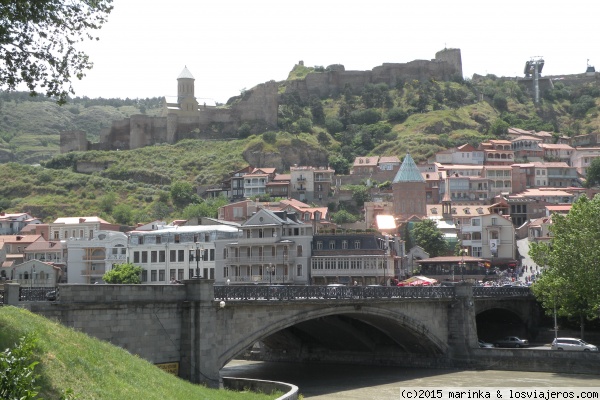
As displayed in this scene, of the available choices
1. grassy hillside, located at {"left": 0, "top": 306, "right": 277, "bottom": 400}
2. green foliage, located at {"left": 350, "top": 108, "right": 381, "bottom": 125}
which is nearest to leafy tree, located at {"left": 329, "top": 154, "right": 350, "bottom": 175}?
green foliage, located at {"left": 350, "top": 108, "right": 381, "bottom": 125}

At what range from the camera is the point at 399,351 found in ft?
177

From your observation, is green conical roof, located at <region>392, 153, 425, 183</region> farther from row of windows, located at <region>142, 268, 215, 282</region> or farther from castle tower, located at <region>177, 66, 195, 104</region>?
castle tower, located at <region>177, 66, 195, 104</region>

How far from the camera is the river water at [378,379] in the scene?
140 ft

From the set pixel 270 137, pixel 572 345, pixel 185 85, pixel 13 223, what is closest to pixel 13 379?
pixel 572 345

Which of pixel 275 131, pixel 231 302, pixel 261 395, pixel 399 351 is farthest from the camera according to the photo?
pixel 275 131

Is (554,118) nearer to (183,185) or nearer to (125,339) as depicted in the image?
(183,185)

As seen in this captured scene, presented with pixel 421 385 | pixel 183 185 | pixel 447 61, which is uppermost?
pixel 447 61

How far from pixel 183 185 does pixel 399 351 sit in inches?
3154

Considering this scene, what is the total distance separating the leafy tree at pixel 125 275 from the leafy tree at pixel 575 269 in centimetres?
3264

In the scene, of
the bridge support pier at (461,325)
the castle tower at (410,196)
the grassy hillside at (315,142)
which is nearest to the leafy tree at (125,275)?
the bridge support pier at (461,325)

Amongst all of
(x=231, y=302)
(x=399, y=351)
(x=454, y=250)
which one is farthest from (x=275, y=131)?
(x=231, y=302)

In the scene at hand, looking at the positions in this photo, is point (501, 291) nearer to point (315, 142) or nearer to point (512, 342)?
point (512, 342)

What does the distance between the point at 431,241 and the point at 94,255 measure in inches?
1331

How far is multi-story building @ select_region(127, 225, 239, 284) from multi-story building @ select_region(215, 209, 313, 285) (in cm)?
192
